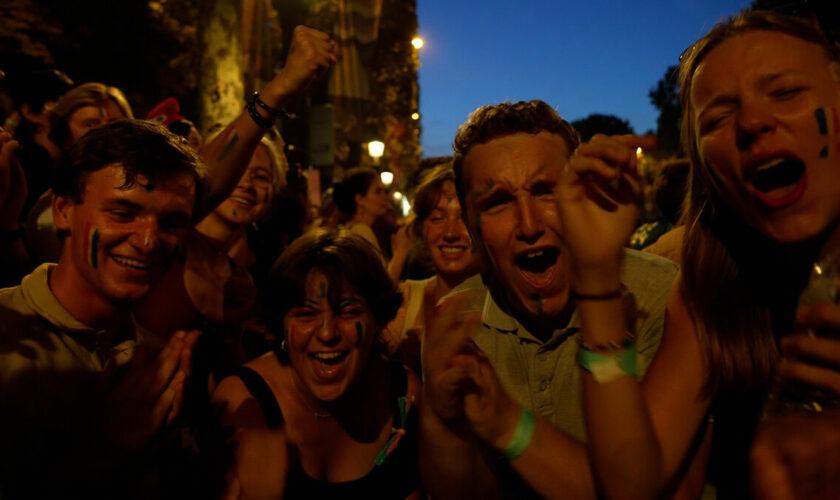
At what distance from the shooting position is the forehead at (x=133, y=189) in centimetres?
222

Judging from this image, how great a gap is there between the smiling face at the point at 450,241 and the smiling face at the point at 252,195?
1.13 m

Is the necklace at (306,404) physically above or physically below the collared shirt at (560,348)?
below

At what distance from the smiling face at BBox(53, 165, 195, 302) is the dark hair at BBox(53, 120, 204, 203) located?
29mm

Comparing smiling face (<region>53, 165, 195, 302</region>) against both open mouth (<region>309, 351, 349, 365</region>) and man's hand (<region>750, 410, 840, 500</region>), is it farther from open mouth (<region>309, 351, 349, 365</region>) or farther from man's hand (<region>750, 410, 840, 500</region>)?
man's hand (<region>750, 410, 840, 500</region>)

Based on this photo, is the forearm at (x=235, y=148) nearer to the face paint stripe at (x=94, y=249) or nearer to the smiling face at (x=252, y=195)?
the smiling face at (x=252, y=195)

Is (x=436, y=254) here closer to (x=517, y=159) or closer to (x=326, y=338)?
(x=326, y=338)

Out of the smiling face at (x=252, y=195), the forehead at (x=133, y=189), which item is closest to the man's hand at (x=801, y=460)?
the forehead at (x=133, y=189)

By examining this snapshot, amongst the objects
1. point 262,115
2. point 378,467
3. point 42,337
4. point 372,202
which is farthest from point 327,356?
point 372,202

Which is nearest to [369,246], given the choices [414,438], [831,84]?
[414,438]

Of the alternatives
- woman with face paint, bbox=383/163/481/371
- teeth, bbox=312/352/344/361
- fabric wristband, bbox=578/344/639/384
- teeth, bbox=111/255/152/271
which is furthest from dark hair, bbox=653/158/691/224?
teeth, bbox=111/255/152/271

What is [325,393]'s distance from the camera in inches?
105

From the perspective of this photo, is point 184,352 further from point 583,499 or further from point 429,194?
point 429,194

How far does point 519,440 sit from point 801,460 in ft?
2.37

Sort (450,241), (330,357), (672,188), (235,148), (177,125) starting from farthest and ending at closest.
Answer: (672,188), (177,125), (450,241), (235,148), (330,357)
